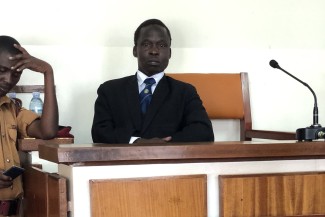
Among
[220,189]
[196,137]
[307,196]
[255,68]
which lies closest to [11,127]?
[196,137]

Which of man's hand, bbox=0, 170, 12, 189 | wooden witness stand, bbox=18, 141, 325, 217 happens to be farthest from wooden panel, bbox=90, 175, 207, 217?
man's hand, bbox=0, 170, 12, 189

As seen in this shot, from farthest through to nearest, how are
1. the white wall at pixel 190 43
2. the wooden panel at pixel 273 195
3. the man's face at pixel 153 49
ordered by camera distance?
the white wall at pixel 190 43, the man's face at pixel 153 49, the wooden panel at pixel 273 195

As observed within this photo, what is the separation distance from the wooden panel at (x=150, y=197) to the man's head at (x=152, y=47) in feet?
4.60

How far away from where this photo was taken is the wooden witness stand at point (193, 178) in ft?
4.37

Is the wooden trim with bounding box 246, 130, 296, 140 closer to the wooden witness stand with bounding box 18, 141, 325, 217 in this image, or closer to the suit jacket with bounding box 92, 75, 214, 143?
the suit jacket with bounding box 92, 75, 214, 143

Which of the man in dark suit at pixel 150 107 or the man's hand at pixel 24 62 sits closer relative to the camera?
the man's hand at pixel 24 62

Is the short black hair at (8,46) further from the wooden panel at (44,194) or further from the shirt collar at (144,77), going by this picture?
the shirt collar at (144,77)

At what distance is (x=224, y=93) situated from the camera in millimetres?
3121

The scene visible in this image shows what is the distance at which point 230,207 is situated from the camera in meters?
1.43

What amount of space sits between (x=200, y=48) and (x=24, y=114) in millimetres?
1315

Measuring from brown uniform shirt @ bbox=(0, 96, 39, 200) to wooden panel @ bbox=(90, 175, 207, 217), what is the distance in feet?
2.46

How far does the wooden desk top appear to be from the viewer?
132 centimetres

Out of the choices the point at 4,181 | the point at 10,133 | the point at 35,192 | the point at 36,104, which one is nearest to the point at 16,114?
the point at 10,133

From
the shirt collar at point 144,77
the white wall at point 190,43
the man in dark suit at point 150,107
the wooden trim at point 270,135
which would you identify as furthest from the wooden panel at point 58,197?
the white wall at point 190,43
